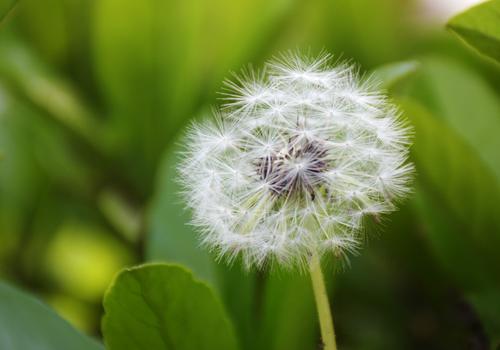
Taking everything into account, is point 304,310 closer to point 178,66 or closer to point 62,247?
point 178,66

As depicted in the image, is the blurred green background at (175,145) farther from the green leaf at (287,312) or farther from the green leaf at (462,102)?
the green leaf at (287,312)

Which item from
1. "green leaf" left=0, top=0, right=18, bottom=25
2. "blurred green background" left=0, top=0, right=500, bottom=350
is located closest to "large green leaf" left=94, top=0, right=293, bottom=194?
"blurred green background" left=0, top=0, right=500, bottom=350

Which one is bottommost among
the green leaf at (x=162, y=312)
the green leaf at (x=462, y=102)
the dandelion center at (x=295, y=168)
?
the green leaf at (x=162, y=312)

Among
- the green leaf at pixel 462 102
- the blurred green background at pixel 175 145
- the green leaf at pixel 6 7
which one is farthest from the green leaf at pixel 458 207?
the green leaf at pixel 6 7

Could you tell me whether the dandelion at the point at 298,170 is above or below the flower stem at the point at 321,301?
above

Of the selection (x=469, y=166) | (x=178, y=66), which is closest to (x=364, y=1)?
(x=178, y=66)

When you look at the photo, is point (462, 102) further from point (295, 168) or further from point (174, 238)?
point (295, 168)

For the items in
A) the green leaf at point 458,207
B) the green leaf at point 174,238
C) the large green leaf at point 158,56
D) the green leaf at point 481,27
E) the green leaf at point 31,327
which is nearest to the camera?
the green leaf at point 481,27
